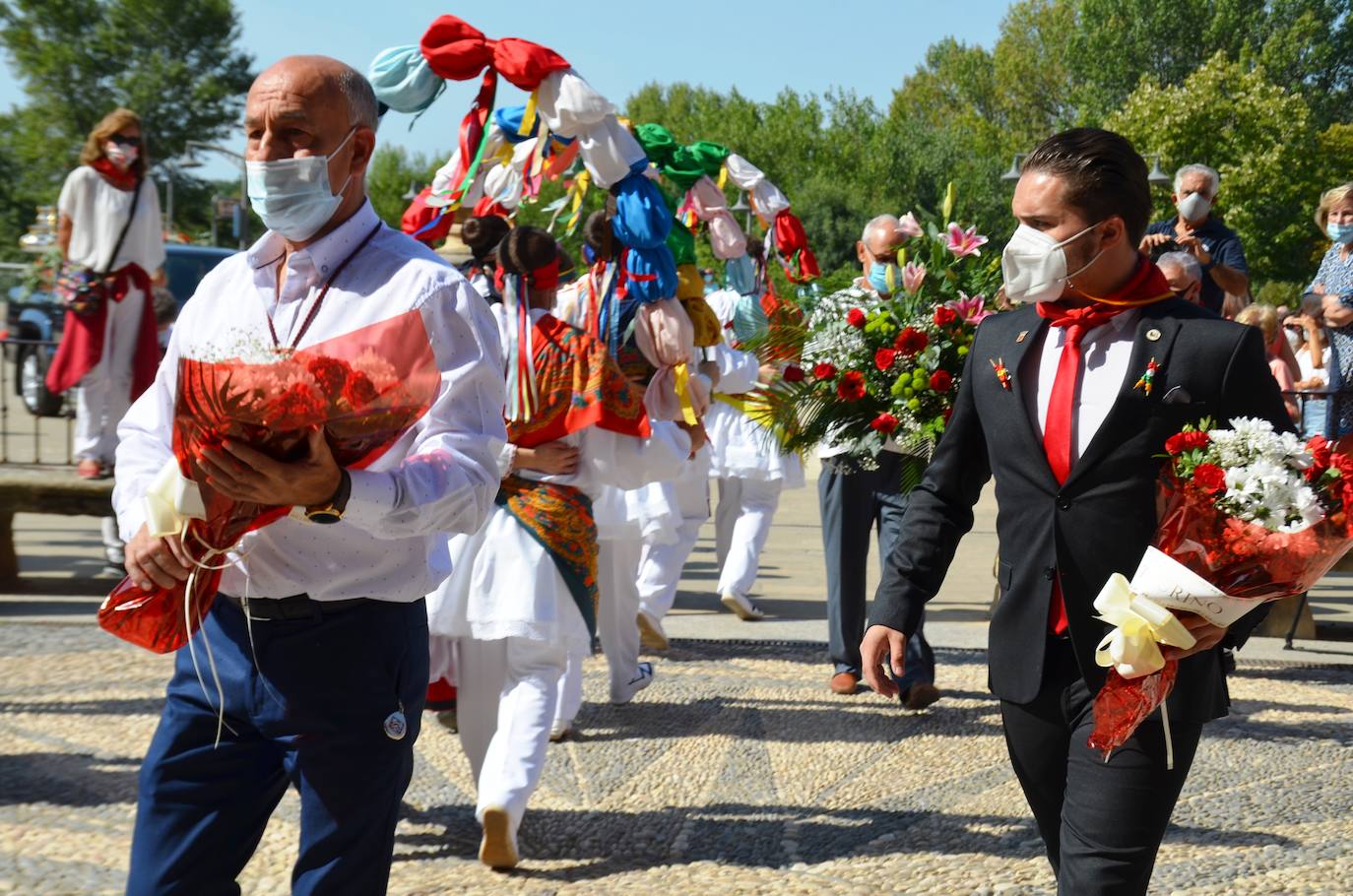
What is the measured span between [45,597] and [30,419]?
1290cm

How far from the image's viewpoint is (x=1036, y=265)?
3.15 meters

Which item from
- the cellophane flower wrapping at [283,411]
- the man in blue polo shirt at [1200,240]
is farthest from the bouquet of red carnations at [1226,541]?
the man in blue polo shirt at [1200,240]

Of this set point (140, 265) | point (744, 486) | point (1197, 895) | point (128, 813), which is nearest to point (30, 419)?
point (140, 265)

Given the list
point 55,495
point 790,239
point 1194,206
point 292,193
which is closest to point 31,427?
point 55,495

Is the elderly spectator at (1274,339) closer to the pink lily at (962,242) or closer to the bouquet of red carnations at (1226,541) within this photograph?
the pink lily at (962,242)

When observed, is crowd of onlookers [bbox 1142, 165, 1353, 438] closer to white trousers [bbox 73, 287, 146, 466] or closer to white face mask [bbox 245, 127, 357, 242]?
white face mask [bbox 245, 127, 357, 242]

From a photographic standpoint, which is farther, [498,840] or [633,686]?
[633,686]

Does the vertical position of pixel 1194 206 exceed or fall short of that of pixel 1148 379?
it exceeds it

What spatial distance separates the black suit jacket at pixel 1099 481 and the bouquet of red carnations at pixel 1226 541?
20 cm

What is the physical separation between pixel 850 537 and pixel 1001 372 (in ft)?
12.8

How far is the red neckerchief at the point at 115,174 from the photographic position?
356 inches

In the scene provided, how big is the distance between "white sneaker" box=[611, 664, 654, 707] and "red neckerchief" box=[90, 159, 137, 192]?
4691 mm

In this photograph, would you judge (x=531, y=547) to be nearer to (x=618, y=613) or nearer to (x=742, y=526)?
(x=618, y=613)

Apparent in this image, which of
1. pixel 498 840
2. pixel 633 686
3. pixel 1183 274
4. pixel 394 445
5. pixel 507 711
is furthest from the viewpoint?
pixel 1183 274
